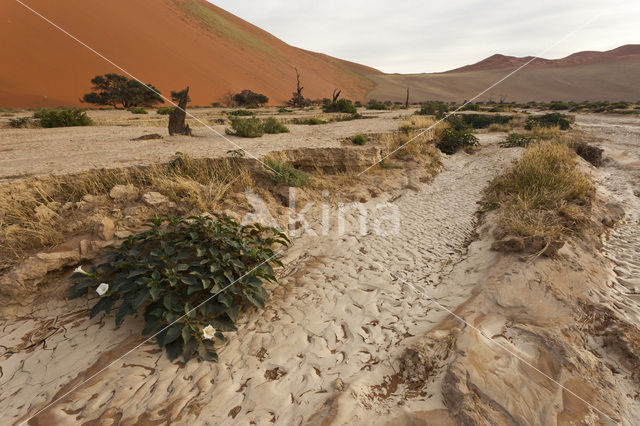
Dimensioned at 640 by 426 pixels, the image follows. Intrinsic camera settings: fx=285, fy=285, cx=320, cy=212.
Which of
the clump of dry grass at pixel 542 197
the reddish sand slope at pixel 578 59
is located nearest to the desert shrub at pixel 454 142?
the clump of dry grass at pixel 542 197

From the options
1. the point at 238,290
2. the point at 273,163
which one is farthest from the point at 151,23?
the point at 238,290

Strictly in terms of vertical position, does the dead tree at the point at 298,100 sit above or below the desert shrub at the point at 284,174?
above

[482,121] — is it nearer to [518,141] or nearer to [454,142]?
[518,141]

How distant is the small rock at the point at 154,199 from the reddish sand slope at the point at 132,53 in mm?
32399

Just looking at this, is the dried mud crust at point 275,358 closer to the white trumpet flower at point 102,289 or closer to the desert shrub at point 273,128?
the white trumpet flower at point 102,289

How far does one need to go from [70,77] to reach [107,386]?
40.4 meters

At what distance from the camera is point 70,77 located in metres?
30.1

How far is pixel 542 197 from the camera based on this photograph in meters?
5.00

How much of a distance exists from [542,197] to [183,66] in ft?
145

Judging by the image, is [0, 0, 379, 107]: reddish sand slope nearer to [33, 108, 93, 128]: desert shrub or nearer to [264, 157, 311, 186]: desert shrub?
[33, 108, 93, 128]: desert shrub

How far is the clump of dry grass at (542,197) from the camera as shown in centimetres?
410

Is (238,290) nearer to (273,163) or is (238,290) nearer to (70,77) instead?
(273,163)

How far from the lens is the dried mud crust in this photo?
2.04 m

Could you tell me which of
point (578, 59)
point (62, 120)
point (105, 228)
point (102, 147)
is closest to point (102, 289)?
point (105, 228)
